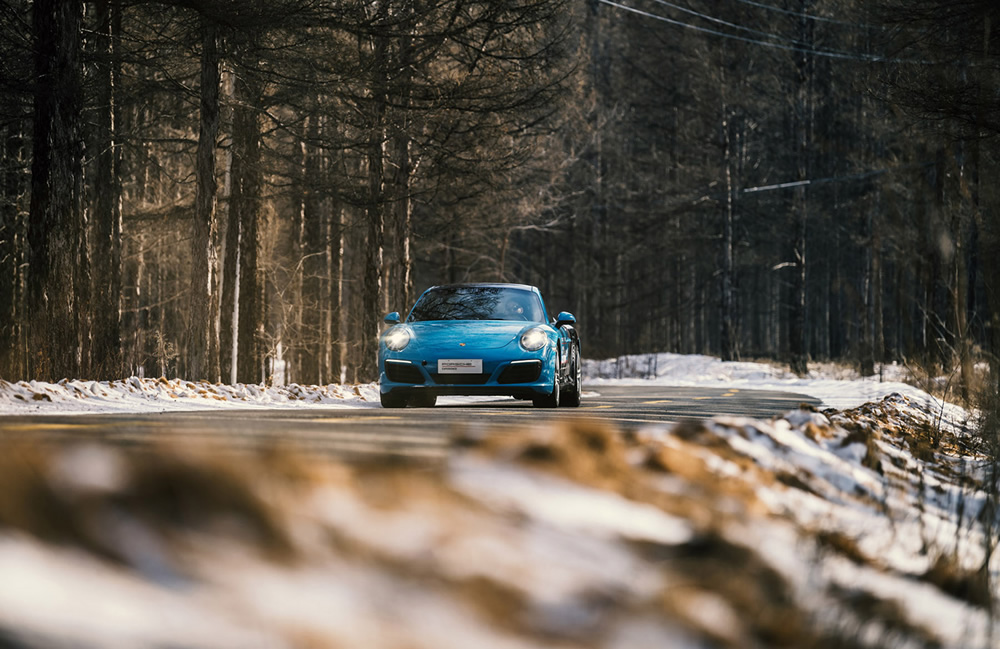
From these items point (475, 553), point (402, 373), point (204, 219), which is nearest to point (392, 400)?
point (402, 373)

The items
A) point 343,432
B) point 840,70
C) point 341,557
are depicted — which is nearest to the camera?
point 341,557

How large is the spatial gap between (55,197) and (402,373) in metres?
4.88

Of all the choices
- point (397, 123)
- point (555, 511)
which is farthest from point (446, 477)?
point (397, 123)

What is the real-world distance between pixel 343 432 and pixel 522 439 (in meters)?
2.45

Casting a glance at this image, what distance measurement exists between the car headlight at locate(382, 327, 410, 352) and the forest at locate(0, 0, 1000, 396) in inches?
158

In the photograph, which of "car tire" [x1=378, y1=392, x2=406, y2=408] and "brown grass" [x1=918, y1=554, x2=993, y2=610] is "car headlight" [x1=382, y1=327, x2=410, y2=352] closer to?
"car tire" [x1=378, y1=392, x2=406, y2=408]

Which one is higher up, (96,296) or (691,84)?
(691,84)

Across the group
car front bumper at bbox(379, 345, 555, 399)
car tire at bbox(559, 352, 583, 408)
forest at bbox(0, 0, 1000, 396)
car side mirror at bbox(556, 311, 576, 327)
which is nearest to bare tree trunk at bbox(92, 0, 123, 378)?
forest at bbox(0, 0, 1000, 396)

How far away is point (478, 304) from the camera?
1372 cm

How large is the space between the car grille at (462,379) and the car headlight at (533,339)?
61 cm

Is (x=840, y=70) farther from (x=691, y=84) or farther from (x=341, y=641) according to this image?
(x=341, y=641)

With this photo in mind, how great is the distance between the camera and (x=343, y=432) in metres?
5.63

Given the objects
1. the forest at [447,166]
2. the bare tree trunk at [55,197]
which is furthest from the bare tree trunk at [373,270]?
the bare tree trunk at [55,197]

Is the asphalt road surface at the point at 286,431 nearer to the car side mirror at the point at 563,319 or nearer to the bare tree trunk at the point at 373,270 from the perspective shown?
the car side mirror at the point at 563,319
